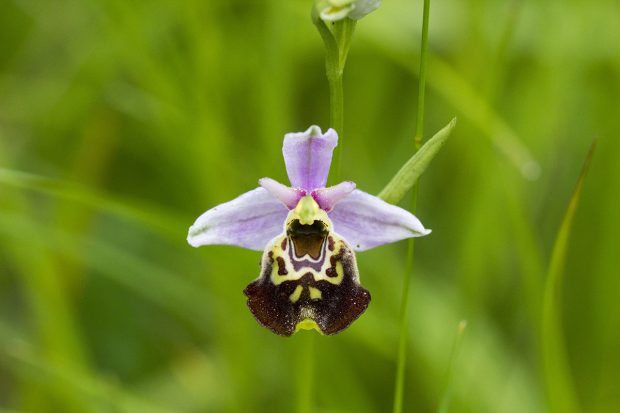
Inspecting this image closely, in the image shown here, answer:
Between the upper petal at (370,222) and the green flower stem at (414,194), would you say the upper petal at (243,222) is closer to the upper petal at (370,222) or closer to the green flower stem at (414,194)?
the upper petal at (370,222)

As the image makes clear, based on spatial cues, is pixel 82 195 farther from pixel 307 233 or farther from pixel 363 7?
pixel 363 7

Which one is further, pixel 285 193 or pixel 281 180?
pixel 281 180

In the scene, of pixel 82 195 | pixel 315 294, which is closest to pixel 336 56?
pixel 315 294

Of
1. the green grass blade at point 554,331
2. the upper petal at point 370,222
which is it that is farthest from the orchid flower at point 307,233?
the green grass blade at point 554,331

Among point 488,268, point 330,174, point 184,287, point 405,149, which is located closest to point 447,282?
point 488,268

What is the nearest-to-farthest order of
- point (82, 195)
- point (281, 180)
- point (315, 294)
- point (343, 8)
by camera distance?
1. point (343, 8)
2. point (315, 294)
3. point (82, 195)
4. point (281, 180)

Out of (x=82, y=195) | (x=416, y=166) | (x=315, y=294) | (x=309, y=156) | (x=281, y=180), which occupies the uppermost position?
(x=281, y=180)

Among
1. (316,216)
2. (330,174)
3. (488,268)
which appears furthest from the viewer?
(488,268)

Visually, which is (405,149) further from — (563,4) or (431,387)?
Answer: (431,387)
